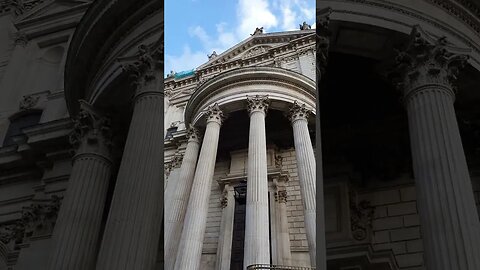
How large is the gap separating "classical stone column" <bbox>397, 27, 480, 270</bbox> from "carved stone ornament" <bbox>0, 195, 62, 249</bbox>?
12.1 m

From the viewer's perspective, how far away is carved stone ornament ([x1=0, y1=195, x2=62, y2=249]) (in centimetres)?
1759

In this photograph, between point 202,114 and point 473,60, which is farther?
point 202,114

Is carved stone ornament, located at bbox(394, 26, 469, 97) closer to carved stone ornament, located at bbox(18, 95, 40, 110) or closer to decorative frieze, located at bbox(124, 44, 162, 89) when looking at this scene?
decorative frieze, located at bbox(124, 44, 162, 89)

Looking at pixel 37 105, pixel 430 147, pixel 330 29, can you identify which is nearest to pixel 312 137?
pixel 430 147

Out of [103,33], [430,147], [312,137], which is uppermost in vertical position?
[103,33]

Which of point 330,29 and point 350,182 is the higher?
point 330,29

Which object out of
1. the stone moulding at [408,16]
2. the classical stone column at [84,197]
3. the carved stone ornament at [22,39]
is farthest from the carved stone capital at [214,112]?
the carved stone ornament at [22,39]

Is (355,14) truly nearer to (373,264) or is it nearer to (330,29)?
(330,29)

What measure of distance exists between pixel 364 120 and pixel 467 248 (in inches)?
328

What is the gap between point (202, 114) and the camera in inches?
587

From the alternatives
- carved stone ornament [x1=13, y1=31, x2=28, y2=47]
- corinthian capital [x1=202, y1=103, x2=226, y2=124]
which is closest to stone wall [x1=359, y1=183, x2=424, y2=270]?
corinthian capital [x1=202, y1=103, x2=226, y2=124]

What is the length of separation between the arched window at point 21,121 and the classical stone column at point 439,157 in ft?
52.8

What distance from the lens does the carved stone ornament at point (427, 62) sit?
1234 centimetres

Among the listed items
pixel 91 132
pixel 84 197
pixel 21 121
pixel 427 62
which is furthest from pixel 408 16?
pixel 21 121
